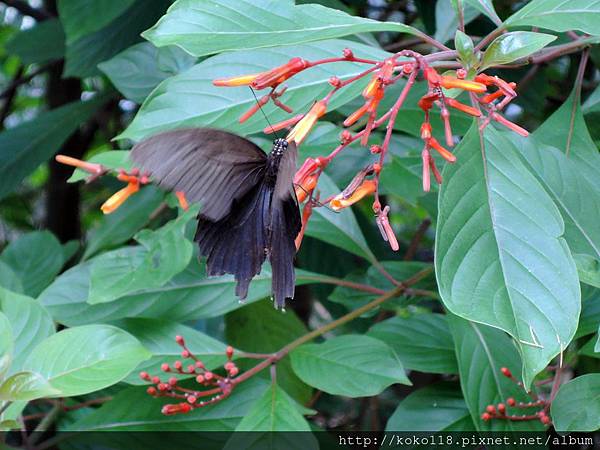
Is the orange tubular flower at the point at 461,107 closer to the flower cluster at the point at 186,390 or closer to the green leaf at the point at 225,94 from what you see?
the green leaf at the point at 225,94

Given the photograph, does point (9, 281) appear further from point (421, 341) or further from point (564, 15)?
Result: point (564, 15)

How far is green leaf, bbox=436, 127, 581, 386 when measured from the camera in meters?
0.71

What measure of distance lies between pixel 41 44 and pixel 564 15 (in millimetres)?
1632

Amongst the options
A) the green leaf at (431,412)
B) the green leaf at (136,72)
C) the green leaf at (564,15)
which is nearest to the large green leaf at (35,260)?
the green leaf at (136,72)

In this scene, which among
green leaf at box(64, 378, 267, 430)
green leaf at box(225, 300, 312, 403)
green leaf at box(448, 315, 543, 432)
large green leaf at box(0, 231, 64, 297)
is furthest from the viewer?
large green leaf at box(0, 231, 64, 297)

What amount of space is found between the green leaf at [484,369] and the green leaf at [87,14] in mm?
898

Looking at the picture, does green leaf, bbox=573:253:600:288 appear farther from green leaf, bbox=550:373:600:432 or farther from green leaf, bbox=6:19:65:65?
green leaf, bbox=6:19:65:65

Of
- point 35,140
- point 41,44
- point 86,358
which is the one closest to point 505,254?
point 86,358

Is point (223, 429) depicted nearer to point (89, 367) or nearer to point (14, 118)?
point (89, 367)

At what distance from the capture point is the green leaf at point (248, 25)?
2.64 feet

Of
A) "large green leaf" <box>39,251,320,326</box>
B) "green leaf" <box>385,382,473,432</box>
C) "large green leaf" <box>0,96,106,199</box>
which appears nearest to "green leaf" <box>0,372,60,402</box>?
"large green leaf" <box>39,251,320,326</box>

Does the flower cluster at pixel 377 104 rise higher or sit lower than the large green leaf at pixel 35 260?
higher

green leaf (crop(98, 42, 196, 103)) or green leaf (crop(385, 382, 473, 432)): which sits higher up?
green leaf (crop(98, 42, 196, 103))

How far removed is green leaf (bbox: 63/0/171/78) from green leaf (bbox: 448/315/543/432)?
42.5 inches
